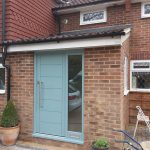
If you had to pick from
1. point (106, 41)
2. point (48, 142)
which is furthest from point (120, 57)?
point (48, 142)

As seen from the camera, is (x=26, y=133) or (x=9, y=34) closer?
(x=26, y=133)

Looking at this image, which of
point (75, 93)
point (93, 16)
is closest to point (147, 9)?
point (93, 16)

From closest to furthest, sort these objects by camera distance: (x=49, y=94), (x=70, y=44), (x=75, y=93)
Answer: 1. (x=70, y=44)
2. (x=75, y=93)
3. (x=49, y=94)

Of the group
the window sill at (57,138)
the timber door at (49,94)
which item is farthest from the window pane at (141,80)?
the window sill at (57,138)

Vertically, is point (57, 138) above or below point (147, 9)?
below

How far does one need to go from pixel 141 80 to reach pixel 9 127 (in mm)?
5066

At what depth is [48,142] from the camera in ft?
19.6

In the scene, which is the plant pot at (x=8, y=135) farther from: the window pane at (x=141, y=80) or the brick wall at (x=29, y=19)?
the window pane at (x=141, y=80)

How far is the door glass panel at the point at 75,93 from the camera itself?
18.9ft

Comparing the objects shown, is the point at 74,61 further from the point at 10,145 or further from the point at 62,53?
the point at 10,145

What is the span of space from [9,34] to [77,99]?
10.2ft

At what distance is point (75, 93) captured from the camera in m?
5.84

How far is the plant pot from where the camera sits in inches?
230

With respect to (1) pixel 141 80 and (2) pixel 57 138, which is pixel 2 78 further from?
(1) pixel 141 80
